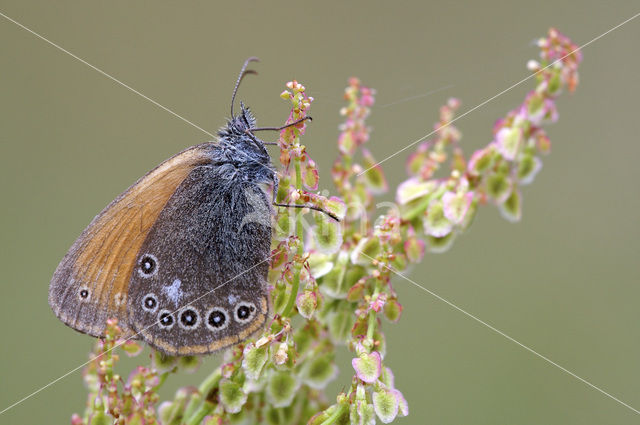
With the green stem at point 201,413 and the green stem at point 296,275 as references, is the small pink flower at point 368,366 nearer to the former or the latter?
the green stem at point 296,275

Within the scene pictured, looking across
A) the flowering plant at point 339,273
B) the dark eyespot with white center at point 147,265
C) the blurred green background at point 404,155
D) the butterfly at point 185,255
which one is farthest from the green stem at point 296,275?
the blurred green background at point 404,155

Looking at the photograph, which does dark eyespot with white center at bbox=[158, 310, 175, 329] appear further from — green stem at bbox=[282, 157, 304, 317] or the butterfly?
green stem at bbox=[282, 157, 304, 317]

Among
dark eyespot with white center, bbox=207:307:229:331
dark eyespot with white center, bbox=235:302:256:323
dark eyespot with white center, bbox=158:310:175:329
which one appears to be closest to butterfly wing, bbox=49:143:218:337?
dark eyespot with white center, bbox=158:310:175:329

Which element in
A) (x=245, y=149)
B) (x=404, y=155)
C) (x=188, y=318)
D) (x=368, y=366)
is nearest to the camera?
(x=368, y=366)

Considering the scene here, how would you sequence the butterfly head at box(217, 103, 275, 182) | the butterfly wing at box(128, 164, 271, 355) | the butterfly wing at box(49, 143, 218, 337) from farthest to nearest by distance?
the butterfly head at box(217, 103, 275, 182), the butterfly wing at box(49, 143, 218, 337), the butterfly wing at box(128, 164, 271, 355)

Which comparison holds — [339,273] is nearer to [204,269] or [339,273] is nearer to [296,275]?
[296,275]

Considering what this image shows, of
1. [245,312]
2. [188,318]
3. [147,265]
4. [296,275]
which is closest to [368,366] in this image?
[296,275]

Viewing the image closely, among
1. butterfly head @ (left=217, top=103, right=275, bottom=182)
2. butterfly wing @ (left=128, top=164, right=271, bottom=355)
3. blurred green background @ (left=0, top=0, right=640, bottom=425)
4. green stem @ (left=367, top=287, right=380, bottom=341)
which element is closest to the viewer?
green stem @ (left=367, top=287, right=380, bottom=341)
